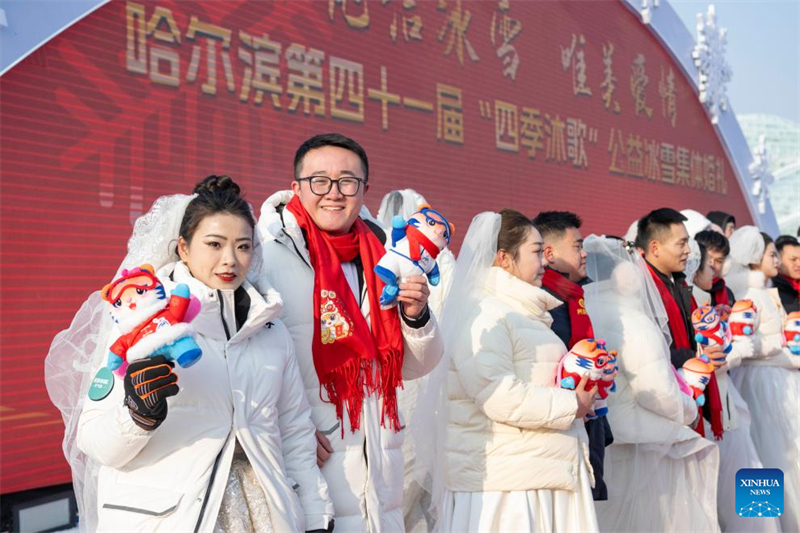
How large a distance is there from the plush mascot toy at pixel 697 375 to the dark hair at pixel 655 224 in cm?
59

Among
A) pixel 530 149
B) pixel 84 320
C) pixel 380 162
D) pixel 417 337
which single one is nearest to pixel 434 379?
pixel 417 337

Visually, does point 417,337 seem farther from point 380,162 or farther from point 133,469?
point 380,162

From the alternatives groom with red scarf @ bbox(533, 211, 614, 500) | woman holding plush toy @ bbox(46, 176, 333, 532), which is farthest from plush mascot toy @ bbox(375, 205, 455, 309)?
groom with red scarf @ bbox(533, 211, 614, 500)

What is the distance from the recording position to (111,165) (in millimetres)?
3920

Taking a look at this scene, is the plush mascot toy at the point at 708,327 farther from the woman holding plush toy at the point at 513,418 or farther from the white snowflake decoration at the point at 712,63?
the white snowflake decoration at the point at 712,63

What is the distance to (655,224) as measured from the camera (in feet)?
12.2

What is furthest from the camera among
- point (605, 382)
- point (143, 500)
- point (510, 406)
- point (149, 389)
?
point (605, 382)

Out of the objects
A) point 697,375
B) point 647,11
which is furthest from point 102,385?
point 647,11

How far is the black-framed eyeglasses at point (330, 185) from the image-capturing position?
2.13m

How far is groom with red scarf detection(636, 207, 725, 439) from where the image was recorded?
361cm

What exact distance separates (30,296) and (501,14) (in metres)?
4.40

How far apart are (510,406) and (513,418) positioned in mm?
43

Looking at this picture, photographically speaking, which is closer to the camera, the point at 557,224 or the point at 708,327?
the point at 557,224

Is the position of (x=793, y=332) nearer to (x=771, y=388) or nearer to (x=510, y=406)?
(x=771, y=388)
